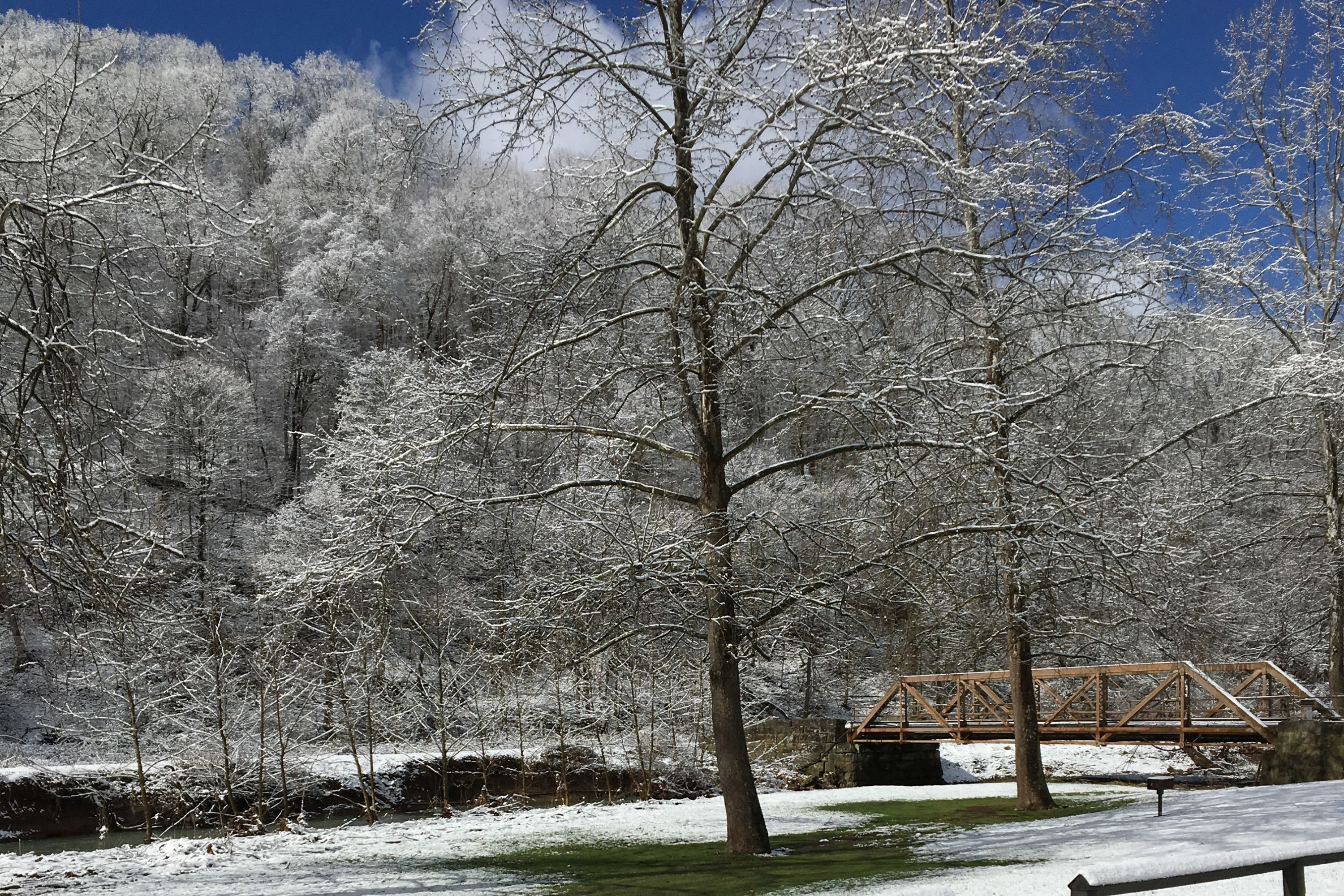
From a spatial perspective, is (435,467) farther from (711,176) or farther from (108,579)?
(711,176)

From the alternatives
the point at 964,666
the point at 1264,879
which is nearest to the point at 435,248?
the point at 964,666

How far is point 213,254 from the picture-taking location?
6.46 metres

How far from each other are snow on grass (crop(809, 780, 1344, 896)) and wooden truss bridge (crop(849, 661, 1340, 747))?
10.0 feet

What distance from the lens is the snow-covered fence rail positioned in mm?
3545

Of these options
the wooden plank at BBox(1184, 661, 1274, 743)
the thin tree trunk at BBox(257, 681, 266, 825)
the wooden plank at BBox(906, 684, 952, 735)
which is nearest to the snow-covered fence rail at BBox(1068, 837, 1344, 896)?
the wooden plank at BBox(1184, 661, 1274, 743)

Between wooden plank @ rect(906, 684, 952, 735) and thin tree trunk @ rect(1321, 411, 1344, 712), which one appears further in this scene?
wooden plank @ rect(906, 684, 952, 735)

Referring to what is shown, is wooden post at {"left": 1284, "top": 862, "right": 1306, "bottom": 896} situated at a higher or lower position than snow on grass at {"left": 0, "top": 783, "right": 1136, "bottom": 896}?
higher

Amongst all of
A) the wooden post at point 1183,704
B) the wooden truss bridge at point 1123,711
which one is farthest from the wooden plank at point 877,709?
the wooden post at point 1183,704

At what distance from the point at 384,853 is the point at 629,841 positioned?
2351 mm

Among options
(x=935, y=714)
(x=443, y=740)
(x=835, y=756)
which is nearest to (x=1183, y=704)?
(x=935, y=714)

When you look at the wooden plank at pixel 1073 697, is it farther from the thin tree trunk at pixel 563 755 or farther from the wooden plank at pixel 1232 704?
the thin tree trunk at pixel 563 755

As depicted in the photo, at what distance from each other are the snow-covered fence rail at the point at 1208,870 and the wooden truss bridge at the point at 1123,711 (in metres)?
9.42

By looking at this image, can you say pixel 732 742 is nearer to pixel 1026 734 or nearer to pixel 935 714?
pixel 1026 734

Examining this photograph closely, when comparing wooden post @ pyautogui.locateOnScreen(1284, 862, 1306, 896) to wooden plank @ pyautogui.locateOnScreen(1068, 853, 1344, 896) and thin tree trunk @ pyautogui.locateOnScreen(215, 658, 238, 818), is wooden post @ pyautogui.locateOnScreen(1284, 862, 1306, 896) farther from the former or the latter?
thin tree trunk @ pyautogui.locateOnScreen(215, 658, 238, 818)
